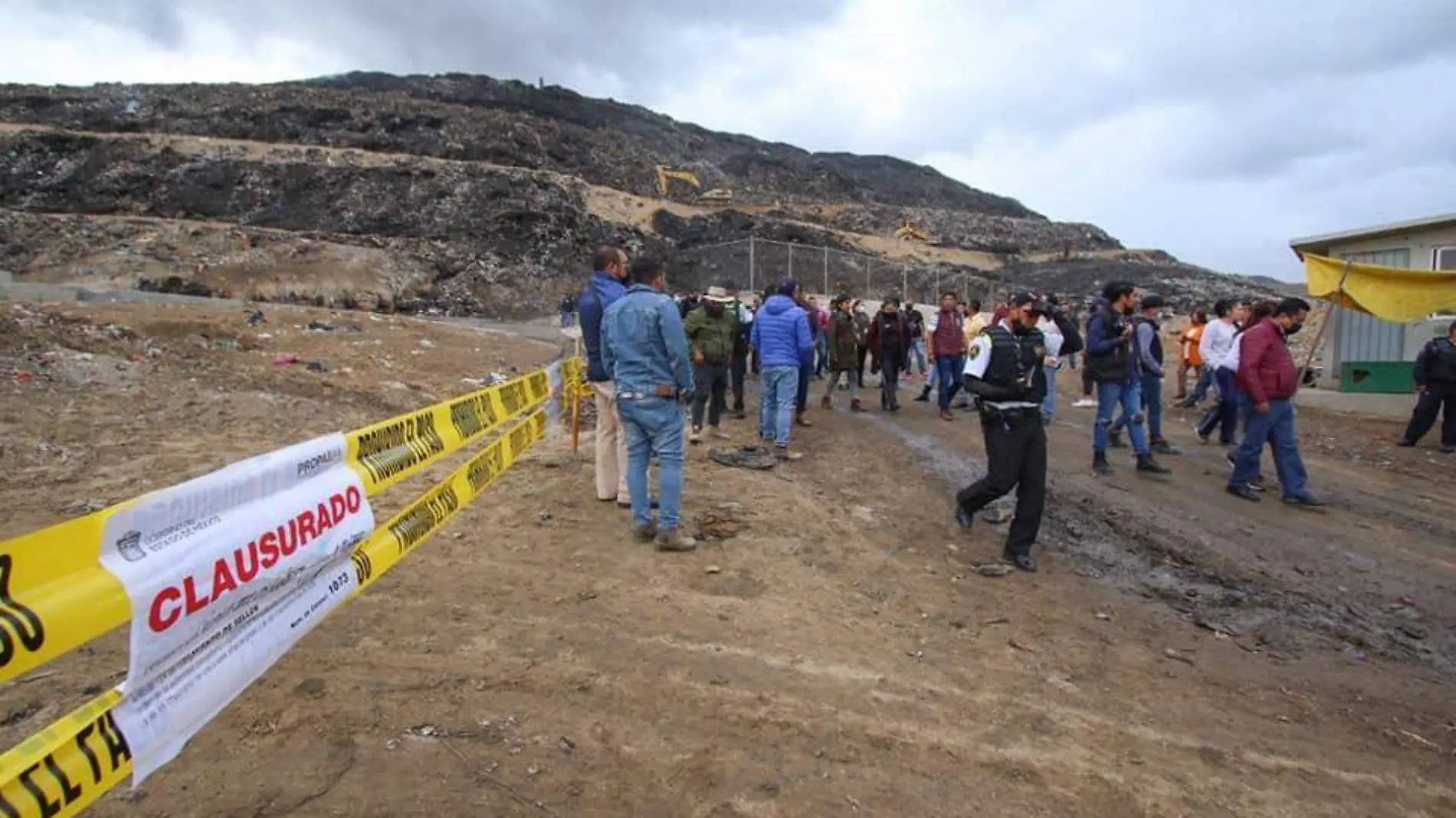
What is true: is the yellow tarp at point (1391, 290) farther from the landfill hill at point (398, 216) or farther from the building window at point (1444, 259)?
the landfill hill at point (398, 216)

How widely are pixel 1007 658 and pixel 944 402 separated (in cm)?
673

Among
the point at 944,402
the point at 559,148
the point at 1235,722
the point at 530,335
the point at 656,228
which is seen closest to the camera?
the point at 1235,722

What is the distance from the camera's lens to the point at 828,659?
3.61m

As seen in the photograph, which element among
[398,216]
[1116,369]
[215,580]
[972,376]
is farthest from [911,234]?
[215,580]

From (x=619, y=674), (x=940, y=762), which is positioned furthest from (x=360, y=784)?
(x=940, y=762)

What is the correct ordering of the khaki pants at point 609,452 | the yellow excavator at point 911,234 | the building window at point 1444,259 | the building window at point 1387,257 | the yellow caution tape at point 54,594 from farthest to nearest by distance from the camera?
the yellow excavator at point 911,234
the building window at point 1387,257
the building window at point 1444,259
the khaki pants at point 609,452
the yellow caution tape at point 54,594

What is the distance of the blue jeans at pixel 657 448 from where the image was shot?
480 cm

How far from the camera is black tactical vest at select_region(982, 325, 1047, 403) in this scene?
500cm

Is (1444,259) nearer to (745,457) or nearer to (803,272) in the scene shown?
(745,457)

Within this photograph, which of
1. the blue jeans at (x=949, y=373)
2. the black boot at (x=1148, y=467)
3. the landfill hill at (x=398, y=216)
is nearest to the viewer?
the black boot at (x=1148, y=467)

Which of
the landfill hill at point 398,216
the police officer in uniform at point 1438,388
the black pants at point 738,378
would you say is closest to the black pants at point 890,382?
the black pants at point 738,378

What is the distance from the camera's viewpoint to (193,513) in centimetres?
196

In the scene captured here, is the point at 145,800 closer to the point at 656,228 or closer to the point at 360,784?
the point at 360,784

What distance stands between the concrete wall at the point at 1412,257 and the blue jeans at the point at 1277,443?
6989mm
